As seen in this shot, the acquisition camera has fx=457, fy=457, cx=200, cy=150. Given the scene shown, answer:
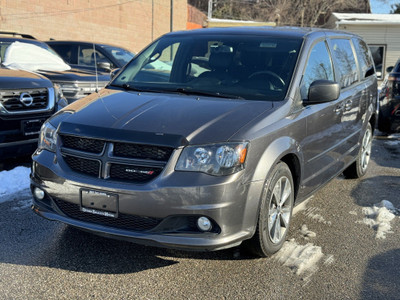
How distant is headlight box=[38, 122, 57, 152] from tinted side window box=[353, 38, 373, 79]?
13.2ft

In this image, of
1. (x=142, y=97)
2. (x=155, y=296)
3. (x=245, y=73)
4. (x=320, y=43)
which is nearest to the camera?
(x=155, y=296)

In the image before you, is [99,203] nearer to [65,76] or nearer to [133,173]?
[133,173]

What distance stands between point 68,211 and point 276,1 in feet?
124

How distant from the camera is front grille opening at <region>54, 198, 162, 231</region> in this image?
322 centimetres

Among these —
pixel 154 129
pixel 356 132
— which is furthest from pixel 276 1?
pixel 154 129

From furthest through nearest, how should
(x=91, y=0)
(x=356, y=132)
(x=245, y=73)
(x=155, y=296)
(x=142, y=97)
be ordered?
(x=91, y=0) < (x=356, y=132) < (x=245, y=73) < (x=142, y=97) < (x=155, y=296)

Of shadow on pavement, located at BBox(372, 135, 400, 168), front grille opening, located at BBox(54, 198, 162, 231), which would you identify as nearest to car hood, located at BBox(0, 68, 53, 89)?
front grille opening, located at BBox(54, 198, 162, 231)

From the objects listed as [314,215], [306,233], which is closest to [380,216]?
[314,215]

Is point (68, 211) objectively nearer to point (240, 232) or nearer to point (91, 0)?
point (240, 232)

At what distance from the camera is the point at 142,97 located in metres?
3.98

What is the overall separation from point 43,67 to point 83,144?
5.58m

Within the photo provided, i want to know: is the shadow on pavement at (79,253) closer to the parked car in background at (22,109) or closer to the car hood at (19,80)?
the parked car in background at (22,109)

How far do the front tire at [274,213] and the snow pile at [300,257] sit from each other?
0.30ft

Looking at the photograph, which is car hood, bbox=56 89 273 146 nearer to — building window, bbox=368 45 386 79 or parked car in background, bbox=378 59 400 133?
parked car in background, bbox=378 59 400 133
